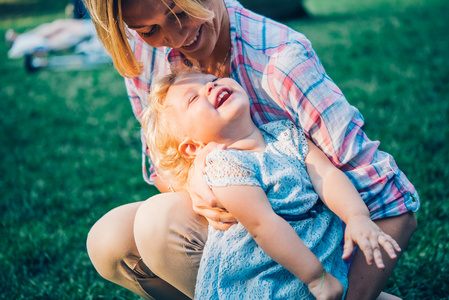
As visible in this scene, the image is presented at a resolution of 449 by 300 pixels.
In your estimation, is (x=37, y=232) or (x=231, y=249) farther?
(x=37, y=232)

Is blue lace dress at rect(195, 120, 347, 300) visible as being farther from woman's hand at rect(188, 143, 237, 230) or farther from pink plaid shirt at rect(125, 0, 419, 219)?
pink plaid shirt at rect(125, 0, 419, 219)

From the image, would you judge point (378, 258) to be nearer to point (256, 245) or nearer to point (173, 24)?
point (256, 245)

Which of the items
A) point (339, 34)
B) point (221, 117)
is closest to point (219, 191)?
point (221, 117)

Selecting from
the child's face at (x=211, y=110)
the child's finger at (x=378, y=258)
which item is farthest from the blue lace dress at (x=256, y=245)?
the child's finger at (x=378, y=258)

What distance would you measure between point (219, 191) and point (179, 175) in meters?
0.37

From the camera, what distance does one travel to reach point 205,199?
5.03ft

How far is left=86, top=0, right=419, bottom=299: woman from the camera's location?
1578 millimetres

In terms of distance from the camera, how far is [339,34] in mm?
7055

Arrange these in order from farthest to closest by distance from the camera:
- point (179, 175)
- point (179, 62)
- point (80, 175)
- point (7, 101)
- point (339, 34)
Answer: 1. point (339, 34)
2. point (7, 101)
3. point (80, 175)
4. point (179, 62)
5. point (179, 175)

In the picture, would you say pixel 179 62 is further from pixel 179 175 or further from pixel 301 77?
pixel 301 77

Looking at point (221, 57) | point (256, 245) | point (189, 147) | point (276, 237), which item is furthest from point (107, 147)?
point (276, 237)

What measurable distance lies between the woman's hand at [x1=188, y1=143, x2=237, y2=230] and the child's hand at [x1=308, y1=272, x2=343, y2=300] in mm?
332

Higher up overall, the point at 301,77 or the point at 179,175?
the point at 301,77

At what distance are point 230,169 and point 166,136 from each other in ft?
1.37
